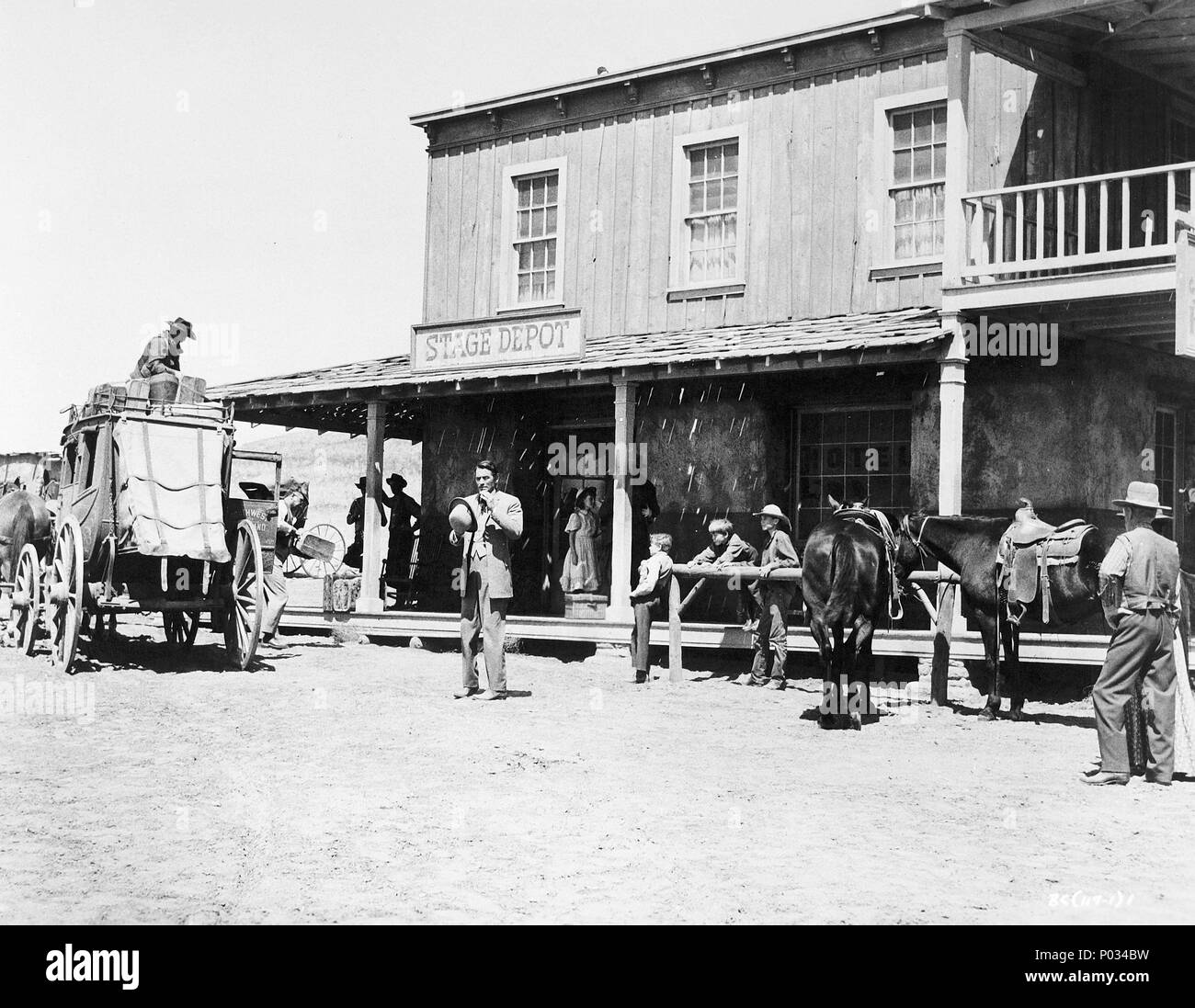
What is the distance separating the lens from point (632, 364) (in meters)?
15.4

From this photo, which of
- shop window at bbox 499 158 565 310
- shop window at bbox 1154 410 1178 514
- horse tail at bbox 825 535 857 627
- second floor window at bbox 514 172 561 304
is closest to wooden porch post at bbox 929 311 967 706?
horse tail at bbox 825 535 857 627

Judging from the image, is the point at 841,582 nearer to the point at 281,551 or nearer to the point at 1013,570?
the point at 1013,570

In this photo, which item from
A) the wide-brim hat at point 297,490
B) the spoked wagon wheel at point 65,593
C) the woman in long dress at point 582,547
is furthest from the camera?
the wide-brim hat at point 297,490

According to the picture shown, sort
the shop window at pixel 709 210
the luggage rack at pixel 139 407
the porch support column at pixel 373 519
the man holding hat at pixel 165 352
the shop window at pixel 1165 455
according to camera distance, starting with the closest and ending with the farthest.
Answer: the luggage rack at pixel 139 407
the man holding hat at pixel 165 352
the shop window at pixel 1165 455
the shop window at pixel 709 210
the porch support column at pixel 373 519

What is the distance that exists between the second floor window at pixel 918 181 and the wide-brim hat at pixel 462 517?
6.68 metres

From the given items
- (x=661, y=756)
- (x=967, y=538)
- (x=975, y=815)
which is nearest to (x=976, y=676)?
(x=967, y=538)

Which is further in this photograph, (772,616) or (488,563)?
(772,616)

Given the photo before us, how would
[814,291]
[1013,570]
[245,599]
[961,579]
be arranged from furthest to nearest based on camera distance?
1. [814,291]
2. [245,599]
3. [961,579]
4. [1013,570]

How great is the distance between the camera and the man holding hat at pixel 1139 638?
840 centimetres

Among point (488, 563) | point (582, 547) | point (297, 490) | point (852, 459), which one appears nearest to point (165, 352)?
point (297, 490)

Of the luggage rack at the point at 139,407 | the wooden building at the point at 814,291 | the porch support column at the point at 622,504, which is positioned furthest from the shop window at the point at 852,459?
the luggage rack at the point at 139,407

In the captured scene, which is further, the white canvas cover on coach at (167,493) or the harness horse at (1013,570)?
the white canvas cover on coach at (167,493)

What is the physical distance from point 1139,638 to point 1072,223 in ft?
26.0

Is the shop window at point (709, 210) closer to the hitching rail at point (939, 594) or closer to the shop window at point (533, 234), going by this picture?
the shop window at point (533, 234)
